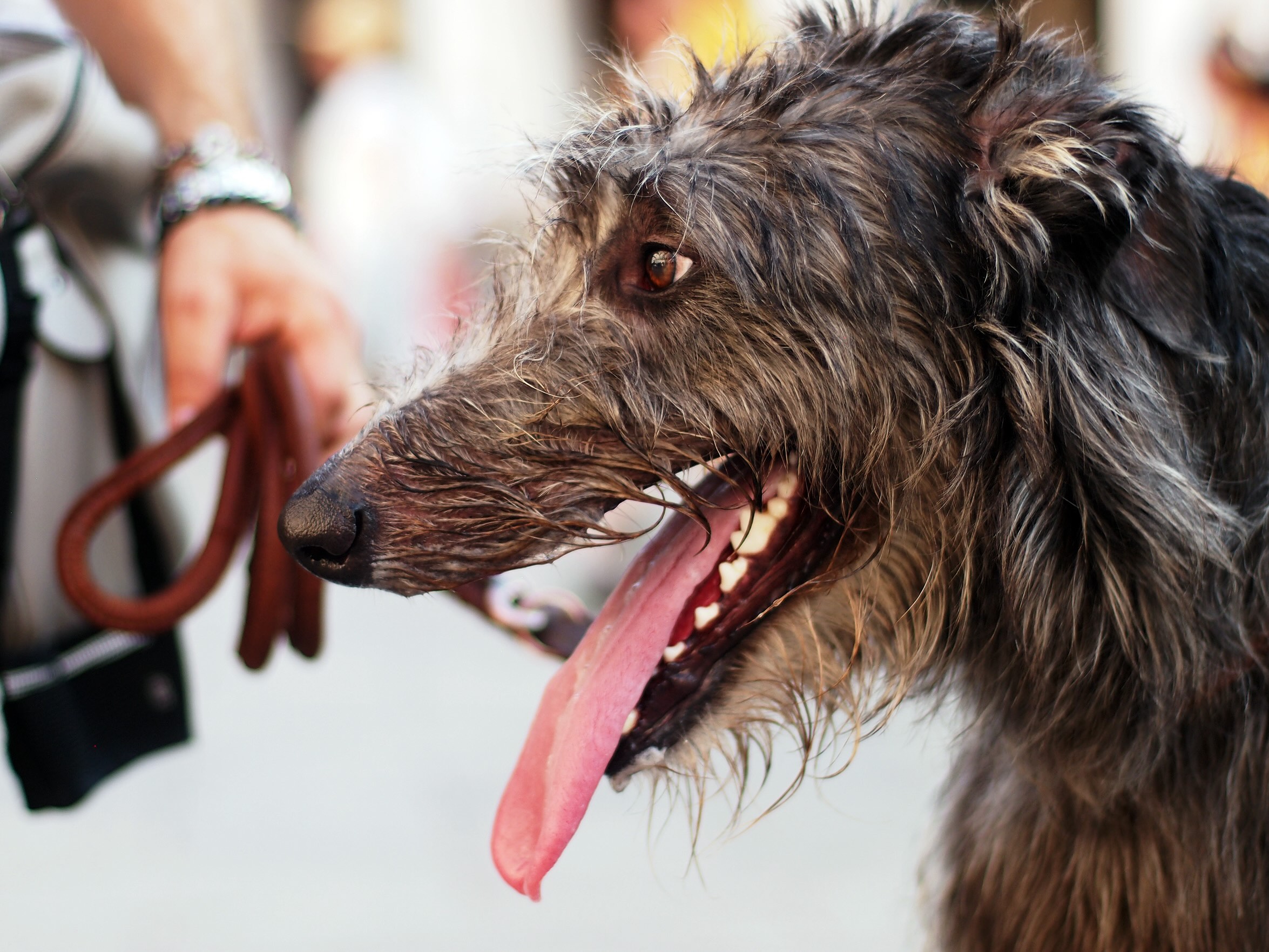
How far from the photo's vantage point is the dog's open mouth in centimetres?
182

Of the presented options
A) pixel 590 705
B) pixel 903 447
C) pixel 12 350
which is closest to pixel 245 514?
pixel 12 350

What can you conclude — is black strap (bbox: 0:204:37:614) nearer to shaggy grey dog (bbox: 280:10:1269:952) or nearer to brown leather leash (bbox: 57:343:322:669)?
brown leather leash (bbox: 57:343:322:669)

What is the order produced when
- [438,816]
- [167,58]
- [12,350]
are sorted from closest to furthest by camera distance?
[12,350] → [167,58] → [438,816]

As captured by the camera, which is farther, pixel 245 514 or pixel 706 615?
pixel 245 514

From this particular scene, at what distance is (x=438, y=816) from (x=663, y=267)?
3047mm

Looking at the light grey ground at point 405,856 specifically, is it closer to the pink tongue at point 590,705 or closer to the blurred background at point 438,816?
the blurred background at point 438,816

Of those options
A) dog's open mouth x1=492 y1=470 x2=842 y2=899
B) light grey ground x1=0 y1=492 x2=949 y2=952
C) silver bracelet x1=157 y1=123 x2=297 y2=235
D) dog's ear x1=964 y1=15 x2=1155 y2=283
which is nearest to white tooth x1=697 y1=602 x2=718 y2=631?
dog's open mouth x1=492 y1=470 x2=842 y2=899

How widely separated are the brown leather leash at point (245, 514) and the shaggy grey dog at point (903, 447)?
43 centimetres

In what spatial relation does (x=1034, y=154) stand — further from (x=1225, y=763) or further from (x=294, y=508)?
(x=294, y=508)

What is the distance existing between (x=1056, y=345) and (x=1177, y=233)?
23cm

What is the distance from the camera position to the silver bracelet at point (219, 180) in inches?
91.7

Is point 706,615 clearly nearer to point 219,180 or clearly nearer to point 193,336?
point 193,336

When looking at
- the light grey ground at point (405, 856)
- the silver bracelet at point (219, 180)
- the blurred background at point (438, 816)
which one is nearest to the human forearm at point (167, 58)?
the silver bracelet at point (219, 180)

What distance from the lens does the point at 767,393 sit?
5.80 feet
